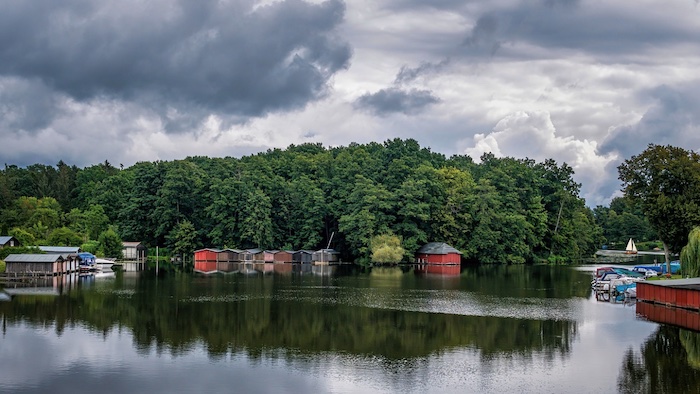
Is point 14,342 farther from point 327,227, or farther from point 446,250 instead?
point 327,227

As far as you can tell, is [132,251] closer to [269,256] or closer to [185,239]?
[185,239]

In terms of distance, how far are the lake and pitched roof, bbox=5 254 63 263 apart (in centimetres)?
943

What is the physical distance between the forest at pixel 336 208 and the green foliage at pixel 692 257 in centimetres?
4510

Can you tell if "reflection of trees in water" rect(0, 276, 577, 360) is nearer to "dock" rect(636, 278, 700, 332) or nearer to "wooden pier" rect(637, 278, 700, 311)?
"dock" rect(636, 278, 700, 332)

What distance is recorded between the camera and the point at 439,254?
87875 mm

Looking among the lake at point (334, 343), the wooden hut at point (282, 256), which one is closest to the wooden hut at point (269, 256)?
the wooden hut at point (282, 256)

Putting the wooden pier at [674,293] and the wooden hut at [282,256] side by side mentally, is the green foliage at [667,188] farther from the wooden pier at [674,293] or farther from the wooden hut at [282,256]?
the wooden hut at [282,256]

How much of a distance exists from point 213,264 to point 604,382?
70.0 metres

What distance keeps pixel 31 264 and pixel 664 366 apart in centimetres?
5152

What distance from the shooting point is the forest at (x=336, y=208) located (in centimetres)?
9131

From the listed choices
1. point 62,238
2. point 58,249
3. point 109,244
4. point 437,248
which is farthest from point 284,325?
point 109,244

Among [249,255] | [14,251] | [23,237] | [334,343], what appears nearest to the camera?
[334,343]

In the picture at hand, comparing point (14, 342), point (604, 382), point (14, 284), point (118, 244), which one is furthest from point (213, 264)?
point (604, 382)

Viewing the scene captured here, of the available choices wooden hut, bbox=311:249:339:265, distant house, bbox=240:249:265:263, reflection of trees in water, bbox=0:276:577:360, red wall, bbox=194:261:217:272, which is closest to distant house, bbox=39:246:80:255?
red wall, bbox=194:261:217:272
